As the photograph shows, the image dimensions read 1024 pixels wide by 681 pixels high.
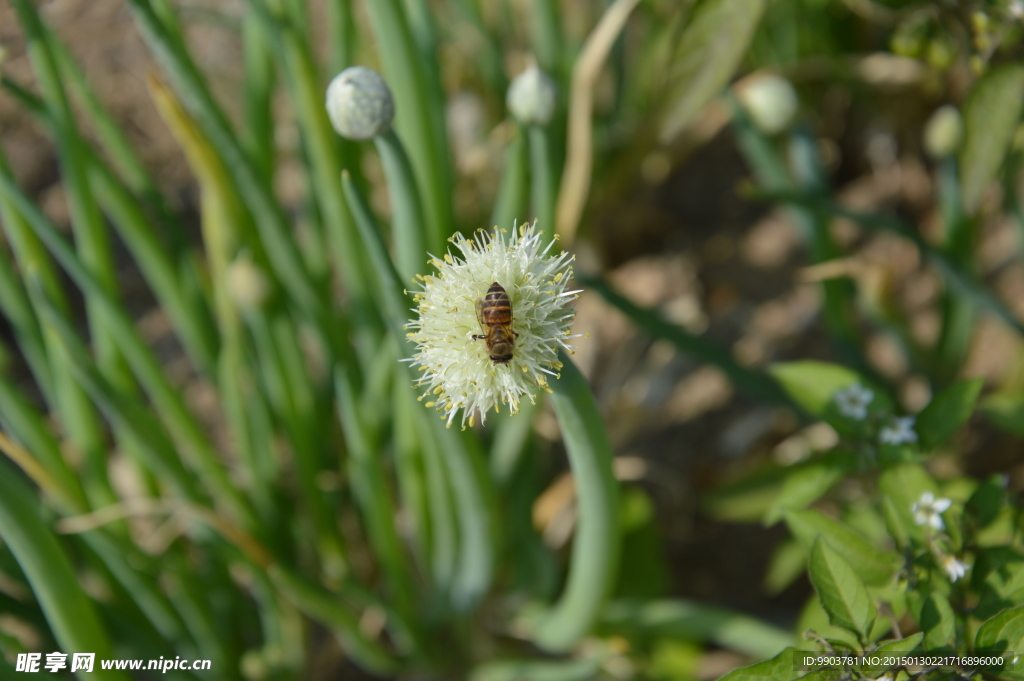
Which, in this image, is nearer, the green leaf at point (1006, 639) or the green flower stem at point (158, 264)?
the green leaf at point (1006, 639)

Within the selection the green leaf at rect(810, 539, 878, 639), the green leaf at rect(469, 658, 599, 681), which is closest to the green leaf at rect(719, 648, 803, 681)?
the green leaf at rect(810, 539, 878, 639)

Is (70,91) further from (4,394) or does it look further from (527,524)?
(527,524)

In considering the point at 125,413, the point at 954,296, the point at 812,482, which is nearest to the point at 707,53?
the point at 812,482

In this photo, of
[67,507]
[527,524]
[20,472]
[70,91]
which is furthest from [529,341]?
[70,91]

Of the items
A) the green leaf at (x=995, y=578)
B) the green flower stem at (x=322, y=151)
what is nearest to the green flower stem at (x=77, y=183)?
the green flower stem at (x=322, y=151)

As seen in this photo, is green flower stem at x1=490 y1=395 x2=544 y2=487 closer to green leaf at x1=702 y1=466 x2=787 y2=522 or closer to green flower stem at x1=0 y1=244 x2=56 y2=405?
green leaf at x1=702 y1=466 x2=787 y2=522

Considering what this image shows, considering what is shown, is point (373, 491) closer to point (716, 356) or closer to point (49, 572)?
point (49, 572)

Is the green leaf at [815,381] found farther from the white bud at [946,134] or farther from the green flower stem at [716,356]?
the white bud at [946,134]

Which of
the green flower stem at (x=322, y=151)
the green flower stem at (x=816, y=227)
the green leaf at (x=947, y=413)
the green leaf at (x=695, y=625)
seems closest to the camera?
the green leaf at (x=947, y=413)
